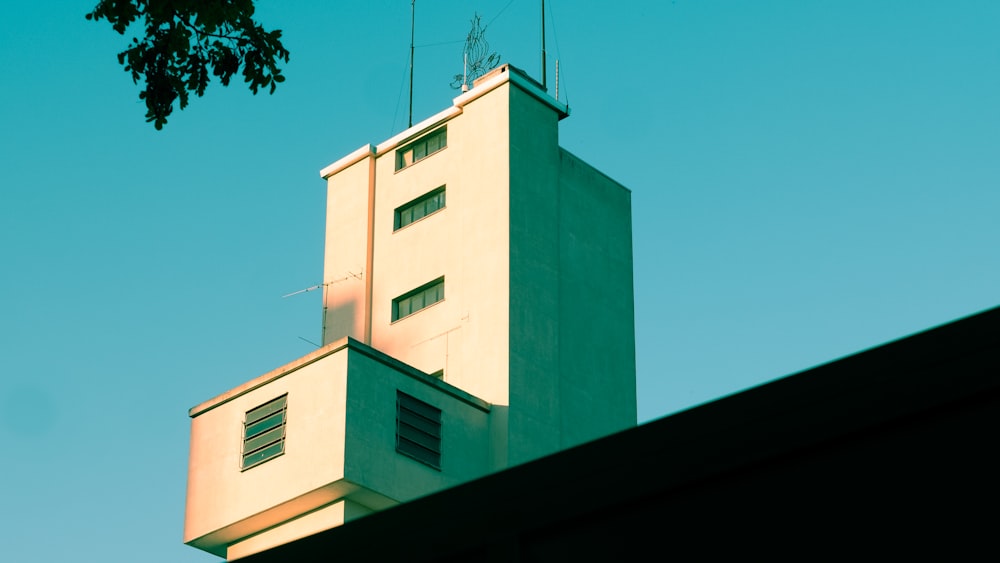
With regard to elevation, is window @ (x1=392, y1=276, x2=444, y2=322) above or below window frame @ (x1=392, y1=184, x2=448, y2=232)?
below

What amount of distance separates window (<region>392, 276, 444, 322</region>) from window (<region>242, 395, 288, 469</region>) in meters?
5.32

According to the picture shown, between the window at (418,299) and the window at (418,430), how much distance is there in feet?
15.1

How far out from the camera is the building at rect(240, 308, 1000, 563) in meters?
4.70

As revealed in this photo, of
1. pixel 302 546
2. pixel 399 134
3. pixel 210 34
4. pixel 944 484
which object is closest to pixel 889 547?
pixel 944 484

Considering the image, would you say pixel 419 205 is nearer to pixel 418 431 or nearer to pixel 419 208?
pixel 419 208

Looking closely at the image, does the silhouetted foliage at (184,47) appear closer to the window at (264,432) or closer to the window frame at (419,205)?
the window at (264,432)

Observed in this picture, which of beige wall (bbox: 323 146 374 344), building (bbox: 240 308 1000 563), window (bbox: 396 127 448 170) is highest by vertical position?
window (bbox: 396 127 448 170)

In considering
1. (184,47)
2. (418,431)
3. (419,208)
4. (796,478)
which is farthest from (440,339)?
(796,478)

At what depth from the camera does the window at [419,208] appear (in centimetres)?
3762

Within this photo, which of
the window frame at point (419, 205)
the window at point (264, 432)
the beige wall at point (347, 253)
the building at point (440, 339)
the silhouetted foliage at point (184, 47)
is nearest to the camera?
the silhouetted foliage at point (184, 47)

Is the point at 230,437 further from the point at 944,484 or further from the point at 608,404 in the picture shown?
the point at 944,484

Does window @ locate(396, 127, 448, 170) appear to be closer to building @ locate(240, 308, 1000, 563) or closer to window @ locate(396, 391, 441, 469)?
window @ locate(396, 391, 441, 469)


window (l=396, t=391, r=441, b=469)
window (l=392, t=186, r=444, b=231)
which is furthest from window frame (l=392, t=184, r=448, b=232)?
window (l=396, t=391, r=441, b=469)

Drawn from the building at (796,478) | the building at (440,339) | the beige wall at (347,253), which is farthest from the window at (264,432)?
the building at (796,478)
